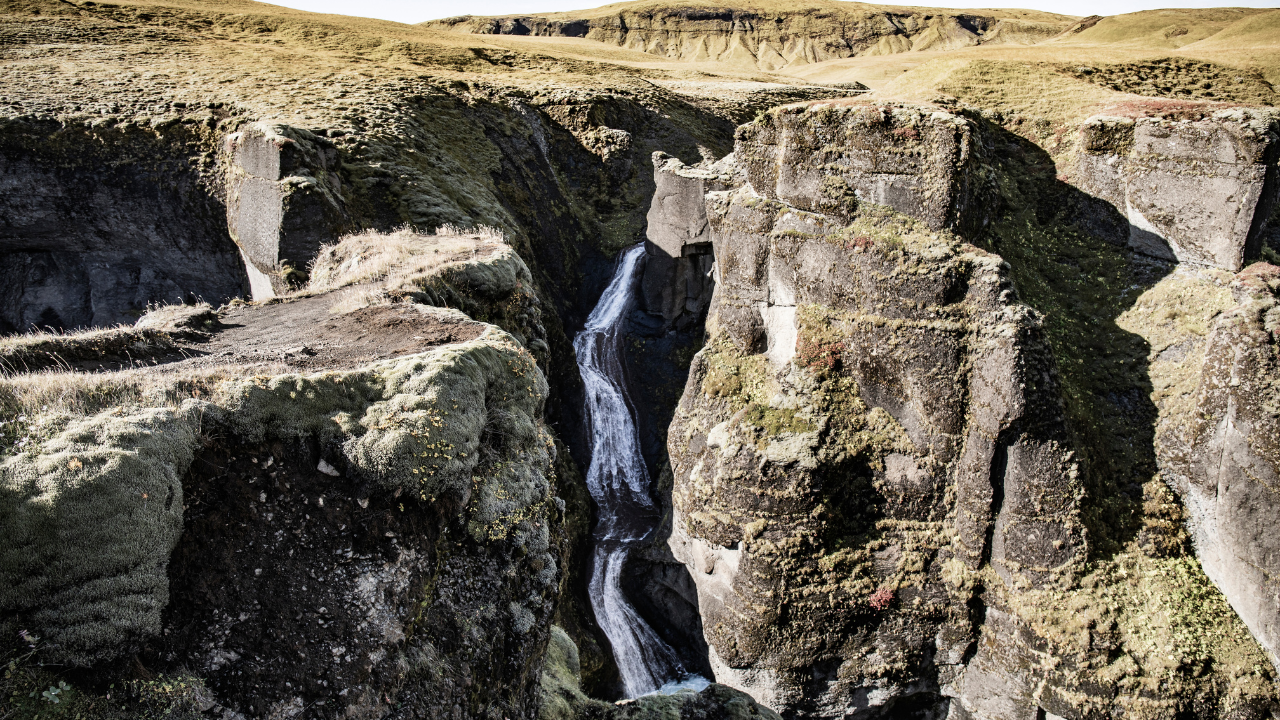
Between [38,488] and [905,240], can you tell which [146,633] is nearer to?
[38,488]

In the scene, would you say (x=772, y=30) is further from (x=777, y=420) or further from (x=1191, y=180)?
(x=777, y=420)

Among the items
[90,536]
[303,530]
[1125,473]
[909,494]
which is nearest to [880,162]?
[909,494]

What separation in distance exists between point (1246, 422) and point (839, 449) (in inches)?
319

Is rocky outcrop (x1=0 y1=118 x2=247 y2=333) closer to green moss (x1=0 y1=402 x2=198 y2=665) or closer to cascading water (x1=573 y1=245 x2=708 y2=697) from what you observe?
cascading water (x1=573 y1=245 x2=708 y2=697)

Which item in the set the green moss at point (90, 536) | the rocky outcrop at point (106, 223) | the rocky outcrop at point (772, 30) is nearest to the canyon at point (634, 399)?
the green moss at point (90, 536)

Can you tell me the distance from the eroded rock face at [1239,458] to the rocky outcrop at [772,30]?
82.4 metres

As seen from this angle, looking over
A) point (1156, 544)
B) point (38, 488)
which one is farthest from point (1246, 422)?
point (38, 488)

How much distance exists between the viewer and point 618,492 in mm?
22969

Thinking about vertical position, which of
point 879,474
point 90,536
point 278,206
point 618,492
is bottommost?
point 618,492

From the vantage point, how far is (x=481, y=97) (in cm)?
3316

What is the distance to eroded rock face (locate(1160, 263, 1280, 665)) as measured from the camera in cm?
1324

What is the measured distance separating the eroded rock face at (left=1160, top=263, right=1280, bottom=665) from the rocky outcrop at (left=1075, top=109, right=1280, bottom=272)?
6.53 ft

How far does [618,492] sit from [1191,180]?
730 inches

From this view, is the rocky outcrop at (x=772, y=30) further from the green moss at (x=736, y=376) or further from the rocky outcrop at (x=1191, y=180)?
the green moss at (x=736, y=376)
